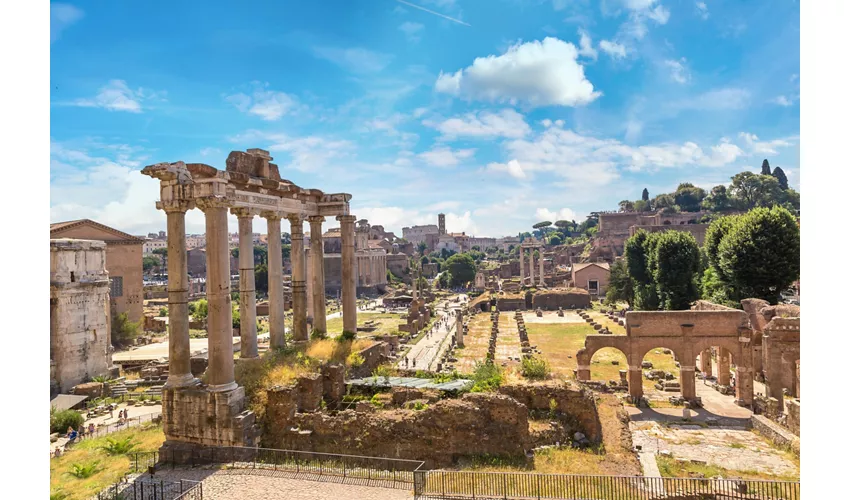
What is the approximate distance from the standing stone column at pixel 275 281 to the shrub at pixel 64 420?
1138 cm

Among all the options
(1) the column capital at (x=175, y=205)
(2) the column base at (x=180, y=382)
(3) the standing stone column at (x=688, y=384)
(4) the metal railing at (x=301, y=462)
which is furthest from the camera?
(3) the standing stone column at (x=688, y=384)

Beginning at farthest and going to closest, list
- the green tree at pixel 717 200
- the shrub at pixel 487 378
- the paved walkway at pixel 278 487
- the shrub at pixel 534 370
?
the green tree at pixel 717 200 → the shrub at pixel 534 370 → the shrub at pixel 487 378 → the paved walkway at pixel 278 487

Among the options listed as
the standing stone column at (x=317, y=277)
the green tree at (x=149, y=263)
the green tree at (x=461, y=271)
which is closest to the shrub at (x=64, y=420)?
the standing stone column at (x=317, y=277)

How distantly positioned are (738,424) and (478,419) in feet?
50.8

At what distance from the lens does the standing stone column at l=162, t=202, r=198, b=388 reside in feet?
46.9

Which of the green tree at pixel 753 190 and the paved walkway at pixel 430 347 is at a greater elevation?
the green tree at pixel 753 190

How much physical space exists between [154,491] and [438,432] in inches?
265

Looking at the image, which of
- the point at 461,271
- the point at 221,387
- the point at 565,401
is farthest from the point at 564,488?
the point at 461,271

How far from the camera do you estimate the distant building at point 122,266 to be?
159ft

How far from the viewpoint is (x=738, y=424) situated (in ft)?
72.1

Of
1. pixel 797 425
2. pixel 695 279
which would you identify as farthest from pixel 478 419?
pixel 695 279

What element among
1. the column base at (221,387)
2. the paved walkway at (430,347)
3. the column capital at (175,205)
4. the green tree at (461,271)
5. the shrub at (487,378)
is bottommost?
the paved walkway at (430,347)

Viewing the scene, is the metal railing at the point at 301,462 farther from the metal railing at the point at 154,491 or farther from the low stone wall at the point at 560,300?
the low stone wall at the point at 560,300

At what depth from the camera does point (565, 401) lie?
14781mm
